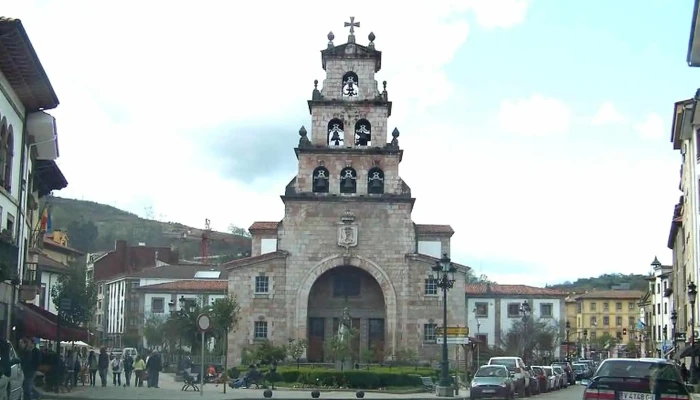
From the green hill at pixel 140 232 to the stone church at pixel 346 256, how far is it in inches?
3244

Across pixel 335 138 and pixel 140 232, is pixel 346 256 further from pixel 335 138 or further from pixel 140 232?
pixel 140 232

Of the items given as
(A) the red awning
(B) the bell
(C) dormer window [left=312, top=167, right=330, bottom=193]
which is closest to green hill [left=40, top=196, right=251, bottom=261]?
(B) the bell

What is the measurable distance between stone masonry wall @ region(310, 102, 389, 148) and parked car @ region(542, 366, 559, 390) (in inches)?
693

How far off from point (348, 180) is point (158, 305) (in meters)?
36.0

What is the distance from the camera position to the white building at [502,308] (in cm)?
8400

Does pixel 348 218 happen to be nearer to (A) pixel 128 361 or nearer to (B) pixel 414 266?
(B) pixel 414 266

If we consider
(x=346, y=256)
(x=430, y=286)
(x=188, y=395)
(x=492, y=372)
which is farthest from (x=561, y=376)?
(x=188, y=395)

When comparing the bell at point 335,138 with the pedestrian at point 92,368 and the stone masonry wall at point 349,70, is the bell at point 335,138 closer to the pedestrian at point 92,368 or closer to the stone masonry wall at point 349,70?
the stone masonry wall at point 349,70

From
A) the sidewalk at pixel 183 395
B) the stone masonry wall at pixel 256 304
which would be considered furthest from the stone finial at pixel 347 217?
the sidewalk at pixel 183 395

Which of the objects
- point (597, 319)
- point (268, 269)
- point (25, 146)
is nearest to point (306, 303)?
point (268, 269)

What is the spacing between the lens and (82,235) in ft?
432

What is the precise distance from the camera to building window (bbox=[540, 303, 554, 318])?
283 feet

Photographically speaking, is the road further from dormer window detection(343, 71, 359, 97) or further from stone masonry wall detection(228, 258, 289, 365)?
dormer window detection(343, 71, 359, 97)

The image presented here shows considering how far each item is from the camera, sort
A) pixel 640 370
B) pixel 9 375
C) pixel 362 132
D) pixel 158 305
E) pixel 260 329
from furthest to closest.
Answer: pixel 158 305 < pixel 362 132 < pixel 260 329 < pixel 640 370 < pixel 9 375
